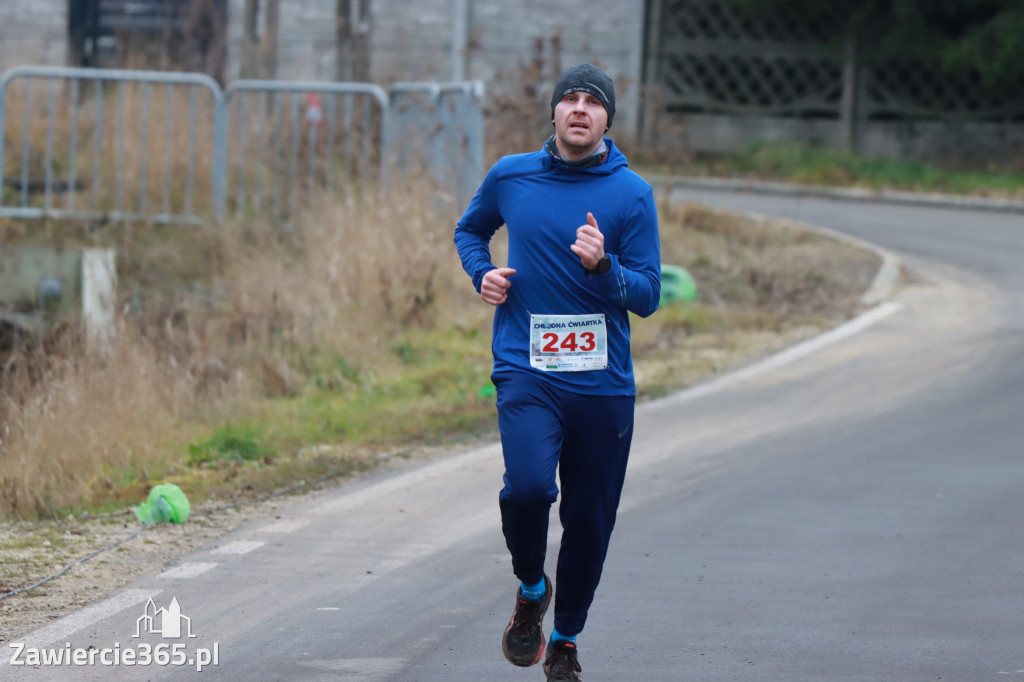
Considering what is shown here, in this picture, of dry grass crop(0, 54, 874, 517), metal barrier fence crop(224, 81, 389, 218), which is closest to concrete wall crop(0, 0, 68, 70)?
dry grass crop(0, 54, 874, 517)

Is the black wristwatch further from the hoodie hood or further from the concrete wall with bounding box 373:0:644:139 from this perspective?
the concrete wall with bounding box 373:0:644:139

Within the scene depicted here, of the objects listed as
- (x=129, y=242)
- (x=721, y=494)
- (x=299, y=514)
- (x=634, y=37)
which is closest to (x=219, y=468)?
(x=299, y=514)

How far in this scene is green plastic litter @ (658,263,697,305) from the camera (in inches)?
542

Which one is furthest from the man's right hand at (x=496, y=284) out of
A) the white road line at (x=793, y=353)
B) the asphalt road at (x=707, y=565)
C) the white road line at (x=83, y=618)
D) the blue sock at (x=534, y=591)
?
the white road line at (x=793, y=353)

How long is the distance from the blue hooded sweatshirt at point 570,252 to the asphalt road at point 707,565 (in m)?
1.08

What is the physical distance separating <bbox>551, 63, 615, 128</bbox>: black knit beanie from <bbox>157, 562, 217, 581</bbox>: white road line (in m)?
2.56

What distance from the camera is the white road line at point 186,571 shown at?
20.1 feet

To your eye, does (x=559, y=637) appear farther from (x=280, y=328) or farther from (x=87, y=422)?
(x=280, y=328)

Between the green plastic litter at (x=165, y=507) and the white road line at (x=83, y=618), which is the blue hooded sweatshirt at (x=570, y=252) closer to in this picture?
the white road line at (x=83, y=618)

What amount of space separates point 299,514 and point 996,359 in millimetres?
6264

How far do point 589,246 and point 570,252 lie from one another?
243 millimetres

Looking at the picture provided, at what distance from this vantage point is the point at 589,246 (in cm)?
449

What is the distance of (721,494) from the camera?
7.73 meters

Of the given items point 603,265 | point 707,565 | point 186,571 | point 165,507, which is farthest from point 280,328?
point 603,265
